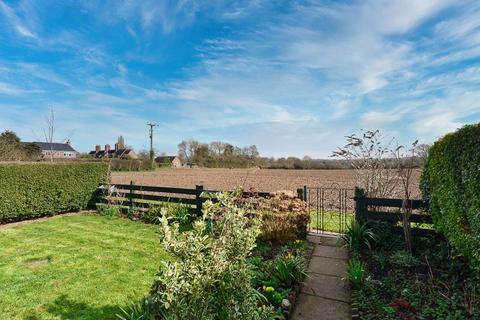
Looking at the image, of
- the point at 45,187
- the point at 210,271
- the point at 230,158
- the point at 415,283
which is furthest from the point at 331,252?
the point at 230,158

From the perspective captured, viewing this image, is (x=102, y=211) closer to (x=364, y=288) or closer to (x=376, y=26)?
(x=364, y=288)

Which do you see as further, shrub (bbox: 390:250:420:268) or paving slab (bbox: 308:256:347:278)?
paving slab (bbox: 308:256:347:278)

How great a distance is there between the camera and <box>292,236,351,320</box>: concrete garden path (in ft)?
10.3

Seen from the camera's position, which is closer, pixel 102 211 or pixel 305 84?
pixel 305 84

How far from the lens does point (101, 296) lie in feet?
11.7

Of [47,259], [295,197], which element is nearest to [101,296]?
[47,259]

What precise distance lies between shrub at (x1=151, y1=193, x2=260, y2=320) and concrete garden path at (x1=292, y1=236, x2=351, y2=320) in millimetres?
1493

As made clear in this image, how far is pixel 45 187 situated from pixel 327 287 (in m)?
9.83

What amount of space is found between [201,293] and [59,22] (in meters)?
8.91

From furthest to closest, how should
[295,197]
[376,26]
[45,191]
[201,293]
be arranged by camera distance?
[45,191], [295,197], [376,26], [201,293]

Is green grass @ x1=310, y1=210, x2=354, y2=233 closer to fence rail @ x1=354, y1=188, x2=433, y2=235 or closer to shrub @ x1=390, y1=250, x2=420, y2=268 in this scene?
fence rail @ x1=354, y1=188, x2=433, y2=235

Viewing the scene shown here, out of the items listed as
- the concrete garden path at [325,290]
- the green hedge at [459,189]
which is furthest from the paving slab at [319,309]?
the green hedge at [459,189]

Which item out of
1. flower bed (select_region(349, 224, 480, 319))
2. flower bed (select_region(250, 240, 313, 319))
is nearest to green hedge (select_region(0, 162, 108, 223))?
flower bed (select_region(250, 240, 313, 319))

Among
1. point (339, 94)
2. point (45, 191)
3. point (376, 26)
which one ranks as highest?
point (376, 26)
